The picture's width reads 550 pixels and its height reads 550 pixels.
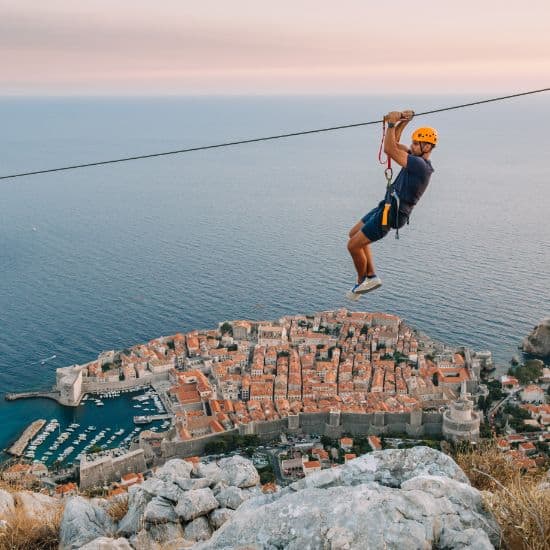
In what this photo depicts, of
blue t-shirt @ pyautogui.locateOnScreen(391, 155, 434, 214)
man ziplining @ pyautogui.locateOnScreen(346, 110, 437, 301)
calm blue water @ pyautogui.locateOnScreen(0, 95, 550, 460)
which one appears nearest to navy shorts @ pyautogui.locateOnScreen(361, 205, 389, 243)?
man ziplining @ pyautogui.locateOnScreen(346, 110, 437, 301)

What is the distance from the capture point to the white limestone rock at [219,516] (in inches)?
194

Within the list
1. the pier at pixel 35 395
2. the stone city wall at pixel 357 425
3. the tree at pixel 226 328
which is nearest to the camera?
the stone city wall at pixel 357 425

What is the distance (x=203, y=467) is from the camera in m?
6.20

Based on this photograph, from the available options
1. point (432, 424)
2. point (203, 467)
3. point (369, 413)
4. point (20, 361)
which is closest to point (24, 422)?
point (20, 361)

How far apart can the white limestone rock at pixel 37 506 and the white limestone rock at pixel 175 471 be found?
0.90 metres

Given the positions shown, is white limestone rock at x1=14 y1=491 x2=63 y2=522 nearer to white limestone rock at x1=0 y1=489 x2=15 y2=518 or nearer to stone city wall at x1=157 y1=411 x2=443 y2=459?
white limestone rock at x1=0 y1=489 x2=15 y2=518

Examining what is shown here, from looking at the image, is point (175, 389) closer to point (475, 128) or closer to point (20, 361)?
point (20, 361)

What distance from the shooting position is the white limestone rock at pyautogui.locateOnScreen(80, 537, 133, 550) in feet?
13.9

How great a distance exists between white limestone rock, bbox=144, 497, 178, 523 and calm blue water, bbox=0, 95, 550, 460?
1371 cm

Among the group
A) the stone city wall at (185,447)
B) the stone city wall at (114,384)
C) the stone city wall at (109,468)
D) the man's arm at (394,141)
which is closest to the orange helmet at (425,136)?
the man's arm at (394,141)

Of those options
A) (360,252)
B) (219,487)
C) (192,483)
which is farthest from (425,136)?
(192,483)

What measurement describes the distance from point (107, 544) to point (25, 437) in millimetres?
13728

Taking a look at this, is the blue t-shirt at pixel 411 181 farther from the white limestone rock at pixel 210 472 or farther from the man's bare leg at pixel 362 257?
the white limestone rock at pixel 210 472

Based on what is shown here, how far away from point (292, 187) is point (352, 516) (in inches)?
2055
